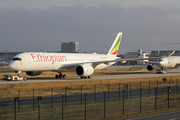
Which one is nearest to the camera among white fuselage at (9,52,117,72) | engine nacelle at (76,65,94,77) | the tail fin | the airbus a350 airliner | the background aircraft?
white fuselage at (9,52,117,72)

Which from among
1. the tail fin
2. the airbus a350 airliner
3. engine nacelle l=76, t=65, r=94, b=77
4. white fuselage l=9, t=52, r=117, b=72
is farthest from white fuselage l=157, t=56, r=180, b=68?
engine nacelle l=76, t=65, r=94, b=77

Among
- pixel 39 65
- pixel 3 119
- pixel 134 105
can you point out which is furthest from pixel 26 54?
pixel 3 119

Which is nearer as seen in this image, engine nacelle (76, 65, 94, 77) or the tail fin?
engine nacelle (76, 65, 94, 77)

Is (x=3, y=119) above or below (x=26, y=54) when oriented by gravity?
below

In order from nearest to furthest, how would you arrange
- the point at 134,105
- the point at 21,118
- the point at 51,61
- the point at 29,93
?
the point at 21,118 < the point at 134,105 < the point at 29,93 < the point at 51,61

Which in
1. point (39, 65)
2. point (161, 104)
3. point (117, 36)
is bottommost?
point (161, 104)

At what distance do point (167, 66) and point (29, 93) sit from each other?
49893 millimetres

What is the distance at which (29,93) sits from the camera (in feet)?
93.5

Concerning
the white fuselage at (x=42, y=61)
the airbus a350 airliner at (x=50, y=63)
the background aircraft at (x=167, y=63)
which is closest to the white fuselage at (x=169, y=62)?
the background aircraft at (x=167, y=63)

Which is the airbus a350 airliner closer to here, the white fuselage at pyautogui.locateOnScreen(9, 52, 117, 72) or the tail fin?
the white fuselage at pyautogui.locateOnScreen(9, 52, 117, 72)

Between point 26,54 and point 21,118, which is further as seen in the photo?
point 26,54

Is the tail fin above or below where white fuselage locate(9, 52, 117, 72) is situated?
above

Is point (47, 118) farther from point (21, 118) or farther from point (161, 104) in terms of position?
point (161, 104)

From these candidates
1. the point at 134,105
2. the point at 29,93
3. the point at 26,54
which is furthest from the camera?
the point at 26,54
